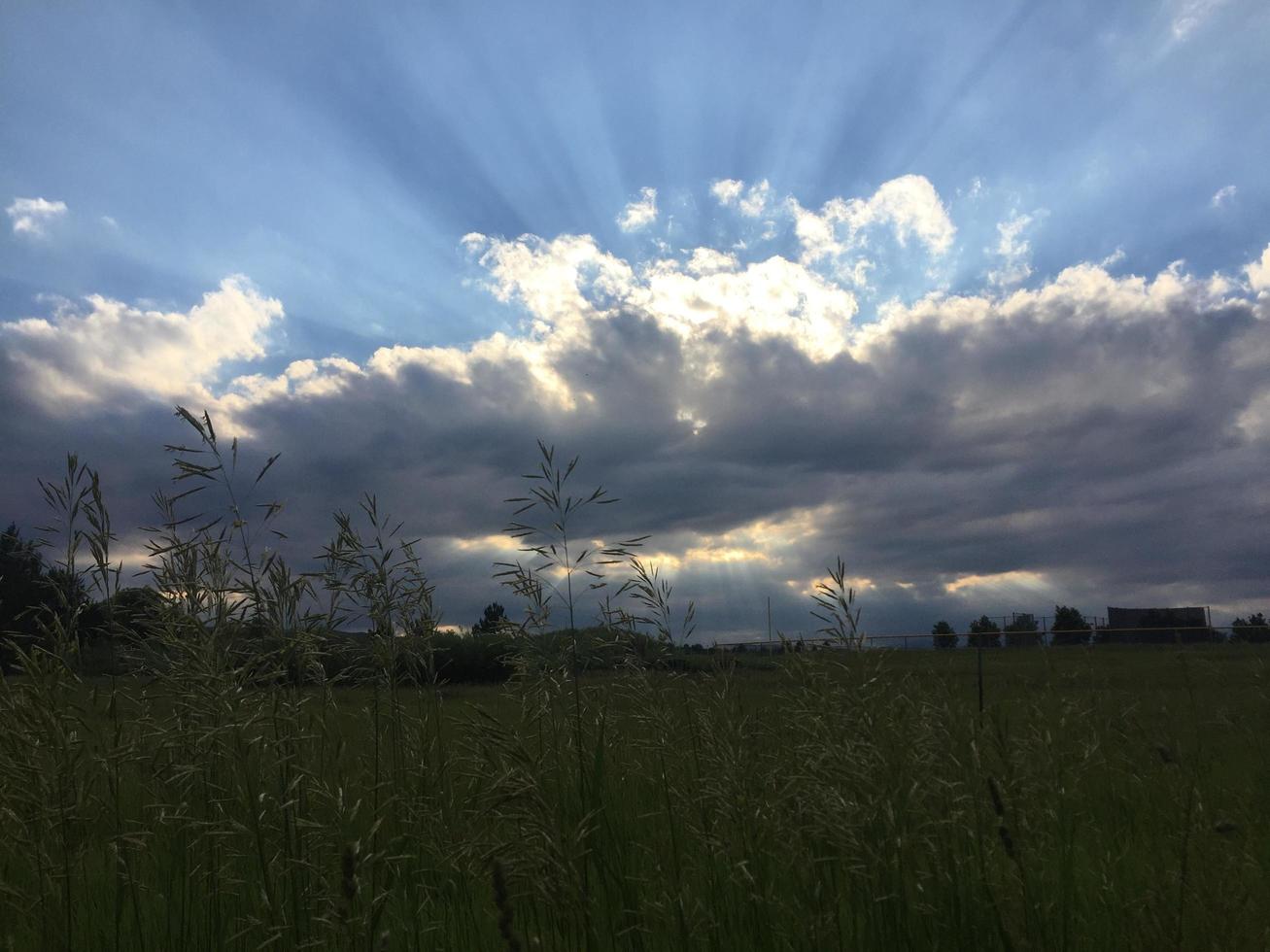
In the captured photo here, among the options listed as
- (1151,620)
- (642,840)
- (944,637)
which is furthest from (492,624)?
(1151,620)

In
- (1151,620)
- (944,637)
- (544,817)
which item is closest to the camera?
(544,817)

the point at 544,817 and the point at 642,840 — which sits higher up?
the point at 544,817

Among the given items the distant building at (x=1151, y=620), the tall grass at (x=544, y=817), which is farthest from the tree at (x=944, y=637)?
the distant building at (x=1151, y=620)

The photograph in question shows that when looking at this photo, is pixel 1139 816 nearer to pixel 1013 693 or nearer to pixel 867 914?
pixel 867 914

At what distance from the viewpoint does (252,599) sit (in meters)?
3.21

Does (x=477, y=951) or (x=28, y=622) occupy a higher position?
(x=28, y=622)

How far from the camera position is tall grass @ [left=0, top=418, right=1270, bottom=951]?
249cm

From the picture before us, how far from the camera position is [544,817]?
6.82 feet

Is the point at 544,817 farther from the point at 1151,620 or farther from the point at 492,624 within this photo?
the point at 1151,620

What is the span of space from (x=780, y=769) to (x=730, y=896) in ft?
1.89

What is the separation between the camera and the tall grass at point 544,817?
2490 mm

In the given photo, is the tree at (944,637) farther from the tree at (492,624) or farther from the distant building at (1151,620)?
the distant building at (1151,620)

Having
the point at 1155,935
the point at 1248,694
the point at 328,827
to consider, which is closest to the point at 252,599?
the point at 328,827

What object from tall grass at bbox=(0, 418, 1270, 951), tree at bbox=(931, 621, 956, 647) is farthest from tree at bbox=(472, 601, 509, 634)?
tree at bbox=(931, 621, 956, 647)
